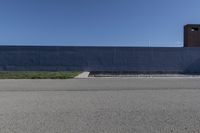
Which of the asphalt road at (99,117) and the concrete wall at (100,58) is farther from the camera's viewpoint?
the concrete wall at (100,58)

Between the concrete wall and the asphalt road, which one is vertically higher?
the asphalt road

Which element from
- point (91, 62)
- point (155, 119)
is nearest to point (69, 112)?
point (155, 119)

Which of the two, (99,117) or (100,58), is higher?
(99,117)

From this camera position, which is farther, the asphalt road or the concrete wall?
the concrete wall

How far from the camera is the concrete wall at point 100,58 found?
2783cm

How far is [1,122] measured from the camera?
5527mm

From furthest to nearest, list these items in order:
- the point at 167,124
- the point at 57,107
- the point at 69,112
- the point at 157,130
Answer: the point at 57,107, the point at 69,112, the point at 167,124, the point at 157,130

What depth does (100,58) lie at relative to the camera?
1105 inches

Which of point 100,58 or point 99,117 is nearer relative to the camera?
point 99,117

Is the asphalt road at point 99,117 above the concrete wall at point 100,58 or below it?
above

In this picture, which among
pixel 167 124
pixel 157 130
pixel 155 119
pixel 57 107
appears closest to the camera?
pixel 157 130

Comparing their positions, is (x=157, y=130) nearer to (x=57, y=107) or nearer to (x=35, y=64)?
(x=57, y=107)

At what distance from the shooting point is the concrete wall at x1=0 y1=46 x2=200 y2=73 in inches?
1096

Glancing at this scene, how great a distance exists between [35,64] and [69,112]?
22.2 m
